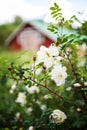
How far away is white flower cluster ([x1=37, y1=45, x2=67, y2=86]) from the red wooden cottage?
2477 cm

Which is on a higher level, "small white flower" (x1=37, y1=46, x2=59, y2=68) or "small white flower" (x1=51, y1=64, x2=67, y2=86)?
"small white flower" (x1=37, y1=46, x2=59, y2=68)

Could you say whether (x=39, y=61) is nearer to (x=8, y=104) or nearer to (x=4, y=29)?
(x=8, y=104)

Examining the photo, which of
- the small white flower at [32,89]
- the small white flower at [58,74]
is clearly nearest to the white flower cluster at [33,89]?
the small white flower at [32,89]

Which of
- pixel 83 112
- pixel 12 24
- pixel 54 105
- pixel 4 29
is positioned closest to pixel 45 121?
pixel 83 112

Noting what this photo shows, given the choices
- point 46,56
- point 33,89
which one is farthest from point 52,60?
point 33,89

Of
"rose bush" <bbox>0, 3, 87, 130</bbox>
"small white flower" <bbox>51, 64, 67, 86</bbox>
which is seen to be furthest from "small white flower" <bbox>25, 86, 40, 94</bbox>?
"small white flower" <bbox>51, 64, 67, 86</bbox>

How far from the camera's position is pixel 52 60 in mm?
2822

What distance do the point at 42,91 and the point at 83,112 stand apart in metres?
1.11

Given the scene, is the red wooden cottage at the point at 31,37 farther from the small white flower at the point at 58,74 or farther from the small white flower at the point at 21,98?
the small white flower at the point at 58,74

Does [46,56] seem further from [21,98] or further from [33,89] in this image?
[21,98]

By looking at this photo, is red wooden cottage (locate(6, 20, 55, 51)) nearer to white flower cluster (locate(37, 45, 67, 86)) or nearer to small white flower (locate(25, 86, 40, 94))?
small white flower (locate(25, 86, 40, 94))

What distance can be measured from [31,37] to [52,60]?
97.1ft

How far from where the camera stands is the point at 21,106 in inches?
170

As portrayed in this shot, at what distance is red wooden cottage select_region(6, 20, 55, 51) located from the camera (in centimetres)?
2914
